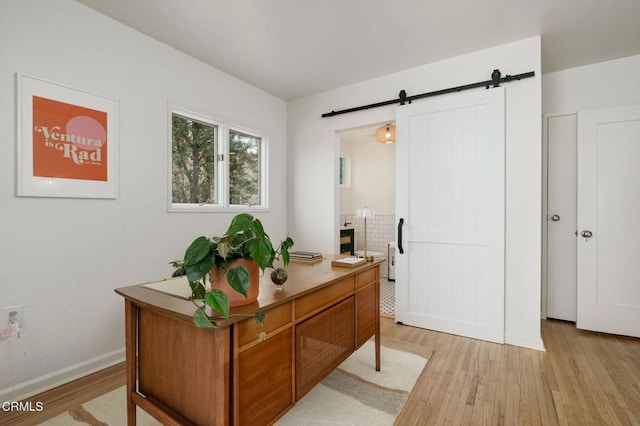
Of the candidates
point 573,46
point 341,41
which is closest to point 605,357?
point 573,46

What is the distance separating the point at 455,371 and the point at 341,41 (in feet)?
9.47

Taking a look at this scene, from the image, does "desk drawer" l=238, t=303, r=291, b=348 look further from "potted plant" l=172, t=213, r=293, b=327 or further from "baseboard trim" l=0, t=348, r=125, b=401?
"baseboard trim" l=0, t=348, r=125, b=401

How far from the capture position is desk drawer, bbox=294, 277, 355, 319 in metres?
1.46

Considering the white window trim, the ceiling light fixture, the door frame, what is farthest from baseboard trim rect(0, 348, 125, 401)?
the door frame

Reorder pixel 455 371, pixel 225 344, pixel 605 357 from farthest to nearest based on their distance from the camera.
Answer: pixel 605 357
pixel 455 371
pixel 225 344

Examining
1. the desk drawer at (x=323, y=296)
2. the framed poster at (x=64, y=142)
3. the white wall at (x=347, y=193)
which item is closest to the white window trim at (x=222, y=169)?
the framed poster at (x=64, y=142)

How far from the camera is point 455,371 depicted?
7.39 feet

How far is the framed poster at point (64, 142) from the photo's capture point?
6.45 ft

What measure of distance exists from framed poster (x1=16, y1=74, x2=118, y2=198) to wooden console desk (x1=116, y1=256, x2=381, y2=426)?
49.1 inches

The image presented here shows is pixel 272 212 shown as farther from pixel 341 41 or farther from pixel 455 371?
pixel 455 371

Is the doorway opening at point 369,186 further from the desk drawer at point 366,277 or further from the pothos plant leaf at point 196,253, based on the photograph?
the pothos plant leaf at point 196,253

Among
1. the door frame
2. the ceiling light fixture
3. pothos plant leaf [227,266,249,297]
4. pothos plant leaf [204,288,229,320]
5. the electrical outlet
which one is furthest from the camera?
the ceiling light fixture

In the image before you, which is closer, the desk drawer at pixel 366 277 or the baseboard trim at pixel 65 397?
the baseboard trim at pixel 65 397

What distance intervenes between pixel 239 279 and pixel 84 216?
1852 millimetres
